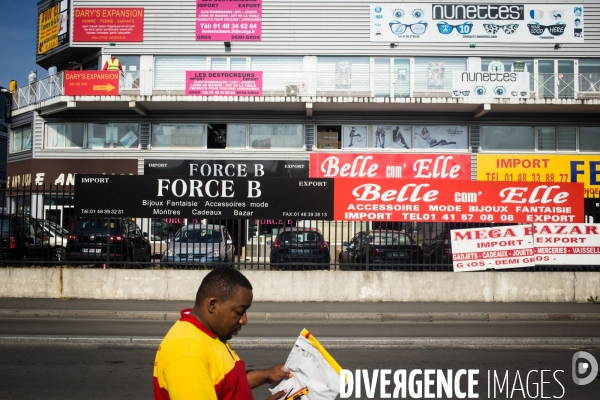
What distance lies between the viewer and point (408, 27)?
27031 mm

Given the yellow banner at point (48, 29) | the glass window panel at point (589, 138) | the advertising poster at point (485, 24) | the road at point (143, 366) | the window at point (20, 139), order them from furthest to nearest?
the window at point (20, 139), the yellow banner at point (48, 29), the glass window panel at point (589, 138), the advertising poster at point (485, 24), the road at point (143, 366)

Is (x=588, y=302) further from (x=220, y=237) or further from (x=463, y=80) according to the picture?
(x=463, y=80)

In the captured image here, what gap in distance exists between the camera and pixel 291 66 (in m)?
27.1

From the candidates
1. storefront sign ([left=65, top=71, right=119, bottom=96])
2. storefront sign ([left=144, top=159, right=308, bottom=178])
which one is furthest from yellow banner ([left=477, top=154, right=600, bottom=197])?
storefront sign ([left=65, top=71, right=119, bottom=96])

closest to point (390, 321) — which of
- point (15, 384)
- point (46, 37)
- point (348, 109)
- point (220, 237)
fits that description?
point (220, 237)

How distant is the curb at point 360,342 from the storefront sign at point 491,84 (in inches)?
706

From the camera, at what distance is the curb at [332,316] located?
1195cm

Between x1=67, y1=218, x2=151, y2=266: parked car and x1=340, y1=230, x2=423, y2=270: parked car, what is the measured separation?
4.97 metres

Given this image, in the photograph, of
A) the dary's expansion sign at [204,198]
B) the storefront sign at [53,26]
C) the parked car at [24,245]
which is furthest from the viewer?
the storefront sign at [53,26]

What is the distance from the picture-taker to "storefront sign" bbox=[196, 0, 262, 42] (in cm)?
2716

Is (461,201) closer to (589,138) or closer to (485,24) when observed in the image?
(485,24)

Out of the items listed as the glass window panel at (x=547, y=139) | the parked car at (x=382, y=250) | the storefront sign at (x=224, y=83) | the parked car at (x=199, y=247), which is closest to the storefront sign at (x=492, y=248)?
the parked car at (x=382, y=250)

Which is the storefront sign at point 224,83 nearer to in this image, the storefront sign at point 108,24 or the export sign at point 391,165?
the storefront sign at point 108,24

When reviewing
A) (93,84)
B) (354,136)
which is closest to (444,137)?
(354,136)
